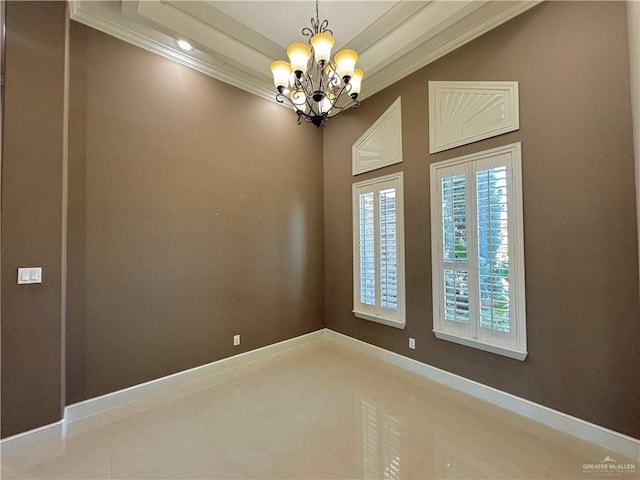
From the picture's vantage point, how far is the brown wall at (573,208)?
6.49 feet

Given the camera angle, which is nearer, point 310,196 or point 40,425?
point 40,425

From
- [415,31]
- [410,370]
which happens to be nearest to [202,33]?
[415,31]

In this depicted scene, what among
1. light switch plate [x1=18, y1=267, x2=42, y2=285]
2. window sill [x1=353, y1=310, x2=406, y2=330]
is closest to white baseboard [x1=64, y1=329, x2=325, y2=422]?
window sill [x1=353, y1=310, x2=406, y2=330]

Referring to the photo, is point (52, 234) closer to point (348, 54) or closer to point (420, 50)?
point (348, 54)

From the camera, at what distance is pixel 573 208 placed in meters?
2.19

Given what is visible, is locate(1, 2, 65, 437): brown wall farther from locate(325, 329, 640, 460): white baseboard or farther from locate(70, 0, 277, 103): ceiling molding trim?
locate(325, 329, 640, 460): white baseboard

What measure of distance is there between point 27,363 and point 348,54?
11.4 feet

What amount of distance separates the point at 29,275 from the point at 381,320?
3.50 meters

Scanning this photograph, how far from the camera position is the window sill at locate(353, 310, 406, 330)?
3.37m

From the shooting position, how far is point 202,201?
10.5ft

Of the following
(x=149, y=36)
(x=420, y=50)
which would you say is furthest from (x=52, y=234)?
(x=420, y=50)

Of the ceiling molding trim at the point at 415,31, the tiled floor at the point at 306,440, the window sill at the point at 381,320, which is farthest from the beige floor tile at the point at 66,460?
the ceiling molding trim at the point at 415,31

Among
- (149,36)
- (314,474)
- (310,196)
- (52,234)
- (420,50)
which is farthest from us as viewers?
(310,196)

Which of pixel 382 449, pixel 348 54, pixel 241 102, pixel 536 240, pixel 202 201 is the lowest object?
pixel 382 449
